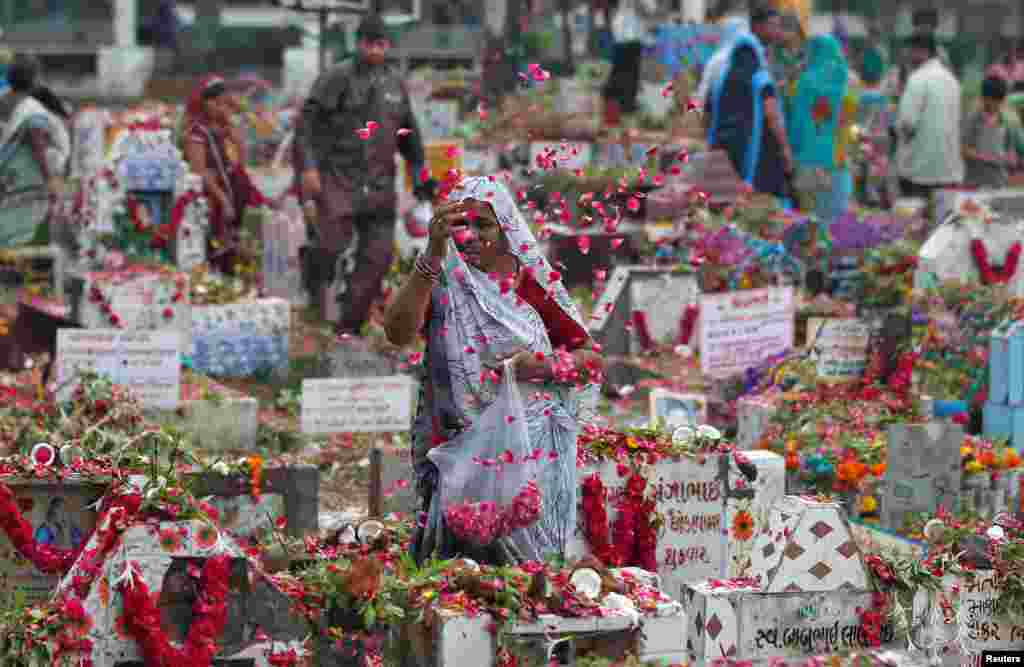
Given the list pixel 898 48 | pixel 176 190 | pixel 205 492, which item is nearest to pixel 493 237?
pixel 205 492

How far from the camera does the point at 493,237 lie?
6344 millimetres

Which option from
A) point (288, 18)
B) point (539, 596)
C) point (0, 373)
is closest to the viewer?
point (539, 596)

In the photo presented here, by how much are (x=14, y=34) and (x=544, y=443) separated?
31816 mm

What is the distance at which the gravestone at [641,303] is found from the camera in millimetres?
12500

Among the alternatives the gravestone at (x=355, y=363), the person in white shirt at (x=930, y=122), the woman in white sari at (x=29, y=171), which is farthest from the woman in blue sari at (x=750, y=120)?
the woman in white sari at (x=29, y=171)

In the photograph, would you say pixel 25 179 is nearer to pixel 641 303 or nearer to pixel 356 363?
pixel 356 363

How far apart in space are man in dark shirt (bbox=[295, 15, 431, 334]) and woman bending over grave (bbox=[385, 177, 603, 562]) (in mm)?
6005

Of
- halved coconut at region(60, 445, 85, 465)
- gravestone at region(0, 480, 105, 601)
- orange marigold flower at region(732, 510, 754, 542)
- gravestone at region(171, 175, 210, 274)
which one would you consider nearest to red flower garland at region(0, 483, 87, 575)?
gravestone at region(0, 480, 105, 601)

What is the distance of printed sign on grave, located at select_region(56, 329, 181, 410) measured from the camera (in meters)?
9.77

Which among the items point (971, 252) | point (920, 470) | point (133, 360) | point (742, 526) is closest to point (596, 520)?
point (742, 526)

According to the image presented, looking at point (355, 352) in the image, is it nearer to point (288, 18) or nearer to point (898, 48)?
point (898, 48)

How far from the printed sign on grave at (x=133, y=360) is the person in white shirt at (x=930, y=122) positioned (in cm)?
908

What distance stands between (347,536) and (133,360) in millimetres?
3043

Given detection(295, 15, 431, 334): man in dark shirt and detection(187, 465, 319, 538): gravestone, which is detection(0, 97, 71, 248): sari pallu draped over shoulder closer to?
detection(295, 15, 431, 334): man in dark shirt
